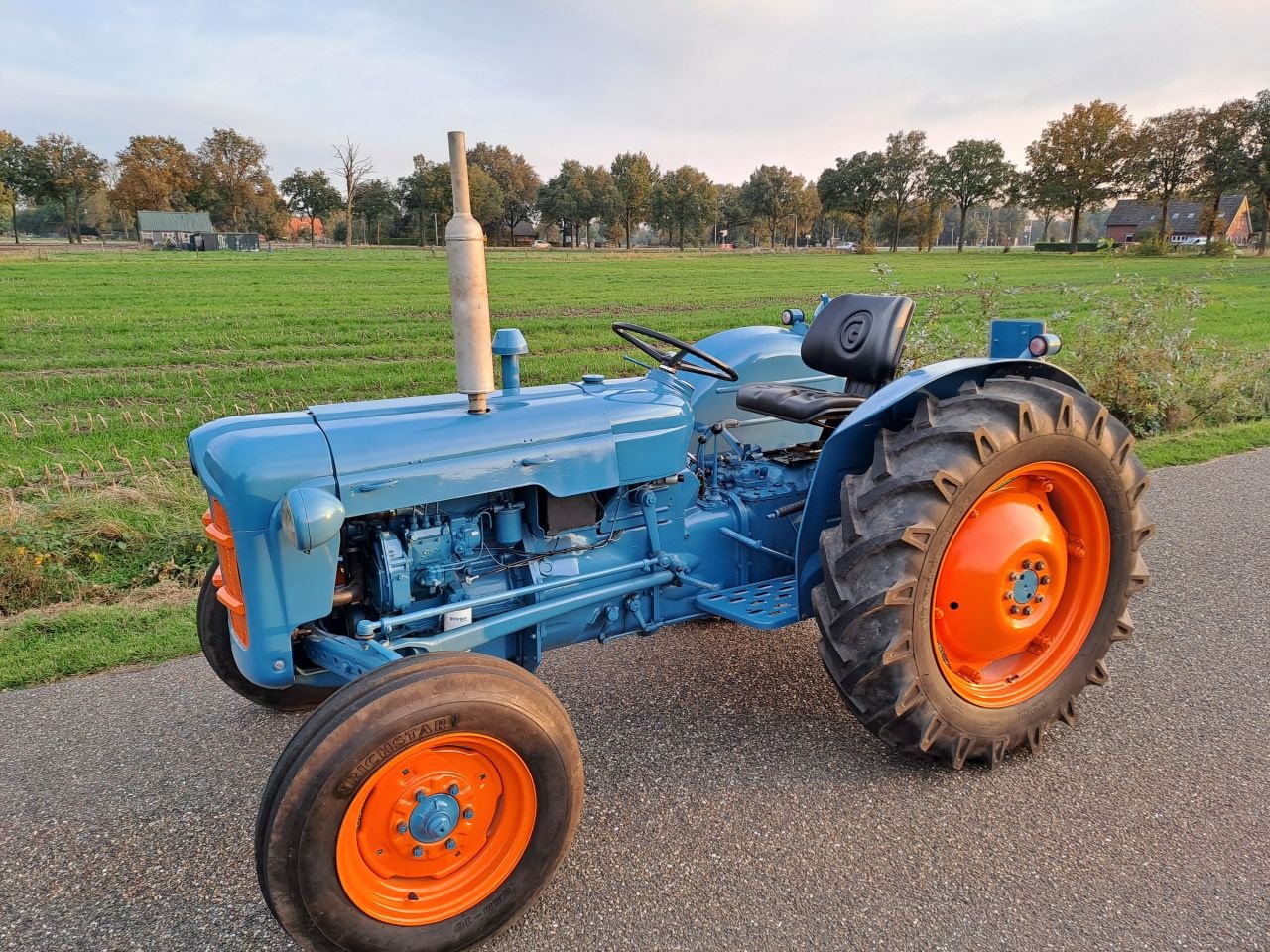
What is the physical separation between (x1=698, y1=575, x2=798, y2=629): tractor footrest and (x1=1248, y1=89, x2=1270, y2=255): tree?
5775 cm

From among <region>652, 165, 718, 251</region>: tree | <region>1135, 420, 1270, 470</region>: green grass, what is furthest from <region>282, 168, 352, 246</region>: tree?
<region>1135, 420, 1270, 470</region>: green grass

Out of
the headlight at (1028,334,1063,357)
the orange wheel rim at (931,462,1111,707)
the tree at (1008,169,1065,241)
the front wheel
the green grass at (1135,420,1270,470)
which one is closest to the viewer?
the front wheel

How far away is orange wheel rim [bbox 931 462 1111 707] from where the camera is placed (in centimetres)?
265

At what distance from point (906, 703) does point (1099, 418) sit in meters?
1.17

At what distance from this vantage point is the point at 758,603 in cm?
294

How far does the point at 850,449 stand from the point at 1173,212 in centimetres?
8017

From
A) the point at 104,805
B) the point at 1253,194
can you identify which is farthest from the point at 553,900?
the point at 1253,194

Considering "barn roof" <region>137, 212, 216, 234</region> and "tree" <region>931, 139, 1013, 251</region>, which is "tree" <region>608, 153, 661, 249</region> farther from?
"barn roof" <region>137, 212, 216, 234</region>

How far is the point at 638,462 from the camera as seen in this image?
112 inches

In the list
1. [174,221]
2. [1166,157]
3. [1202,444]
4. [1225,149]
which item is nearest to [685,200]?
[1166,157]

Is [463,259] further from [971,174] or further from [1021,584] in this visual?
[971,174]

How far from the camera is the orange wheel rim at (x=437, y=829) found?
6.33ft

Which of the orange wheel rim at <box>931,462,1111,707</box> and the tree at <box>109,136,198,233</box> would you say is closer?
the orange wheel rim at <box>931,462,1111,707</box>

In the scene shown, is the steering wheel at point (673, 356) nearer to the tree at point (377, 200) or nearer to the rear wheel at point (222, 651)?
the rear wheel at point (222, 651)
